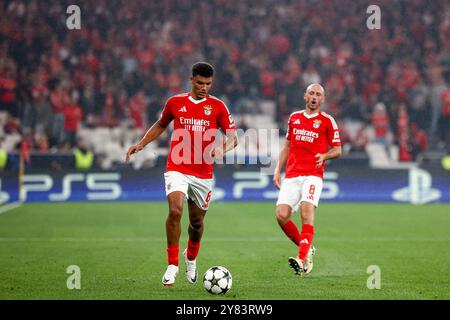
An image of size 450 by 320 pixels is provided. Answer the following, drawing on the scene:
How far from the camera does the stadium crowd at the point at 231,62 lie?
24359mm

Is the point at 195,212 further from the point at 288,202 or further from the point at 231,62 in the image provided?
the point at 231,62

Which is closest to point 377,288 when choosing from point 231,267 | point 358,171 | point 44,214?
point 231,267

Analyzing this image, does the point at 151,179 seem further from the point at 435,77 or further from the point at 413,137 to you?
the point at 435,77

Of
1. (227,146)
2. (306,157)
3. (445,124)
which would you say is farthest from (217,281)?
(445,124)

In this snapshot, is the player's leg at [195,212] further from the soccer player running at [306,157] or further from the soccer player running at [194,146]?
the soccer player running at [306,157]

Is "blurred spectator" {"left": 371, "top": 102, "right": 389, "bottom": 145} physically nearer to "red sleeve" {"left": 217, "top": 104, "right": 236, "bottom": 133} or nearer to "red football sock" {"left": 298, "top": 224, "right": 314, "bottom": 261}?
"red football sock" {"left": 298, "top": 224, "right": 314, "bottom": 261}

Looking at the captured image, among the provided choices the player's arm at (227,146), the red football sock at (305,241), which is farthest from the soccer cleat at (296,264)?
the player's arm at (227,146)

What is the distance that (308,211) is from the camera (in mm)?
10023

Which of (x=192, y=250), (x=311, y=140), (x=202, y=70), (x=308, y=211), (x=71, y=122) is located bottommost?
(x=192, y=250)

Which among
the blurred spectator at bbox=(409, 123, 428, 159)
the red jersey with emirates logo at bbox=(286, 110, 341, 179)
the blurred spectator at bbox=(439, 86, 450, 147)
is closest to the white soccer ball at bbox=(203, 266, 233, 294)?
the red jersey with emirates logo at bbox=(286, 110, 341, 179)

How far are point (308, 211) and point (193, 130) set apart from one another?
73.4 inches

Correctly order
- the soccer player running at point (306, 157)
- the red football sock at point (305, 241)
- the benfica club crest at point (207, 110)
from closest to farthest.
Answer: the benfica club crest at point (207, 110) < the red football sock at point (305, 241) < the soccer player running at point (306, 157)

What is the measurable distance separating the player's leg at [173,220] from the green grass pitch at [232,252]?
0.52ft
